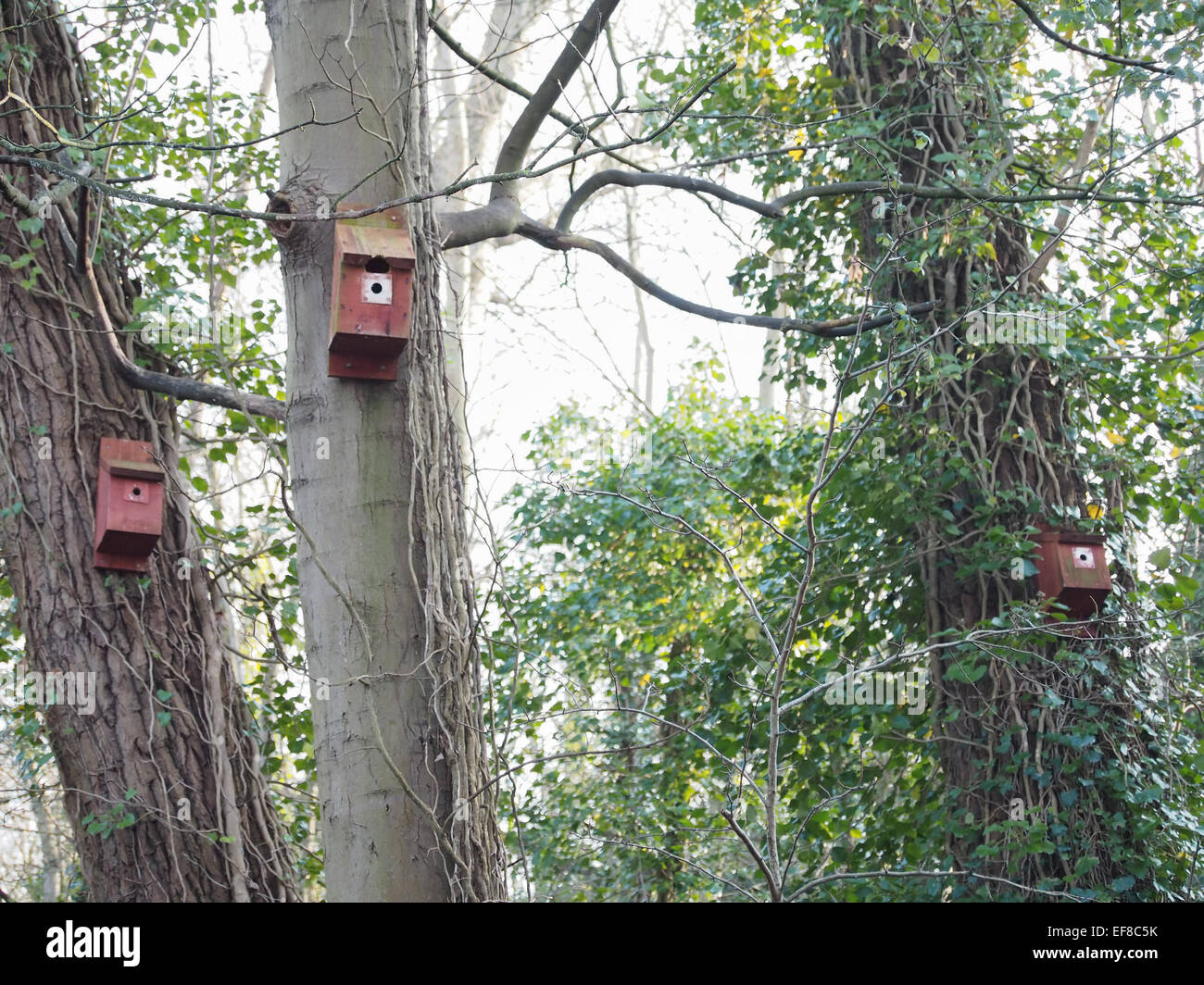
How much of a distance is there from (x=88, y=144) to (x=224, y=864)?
90.0 inches

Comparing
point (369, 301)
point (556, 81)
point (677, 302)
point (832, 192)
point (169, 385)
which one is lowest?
point (369, 301)

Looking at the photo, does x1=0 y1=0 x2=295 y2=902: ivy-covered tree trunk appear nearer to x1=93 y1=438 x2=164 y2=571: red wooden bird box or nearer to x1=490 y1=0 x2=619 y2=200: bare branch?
x1=93 y1=438 x2=164 y2=571: red wooden bird box

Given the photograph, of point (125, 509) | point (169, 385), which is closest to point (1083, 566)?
point (169, 385)

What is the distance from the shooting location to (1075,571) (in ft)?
13.8

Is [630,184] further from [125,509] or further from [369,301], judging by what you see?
[125,509]

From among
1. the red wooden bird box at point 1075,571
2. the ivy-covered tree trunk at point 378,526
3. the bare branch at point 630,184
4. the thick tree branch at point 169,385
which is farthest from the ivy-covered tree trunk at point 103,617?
the red wooden bird box at point 1075,571

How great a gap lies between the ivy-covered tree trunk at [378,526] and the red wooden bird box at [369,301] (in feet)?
0.15

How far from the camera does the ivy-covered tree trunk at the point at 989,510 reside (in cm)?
407

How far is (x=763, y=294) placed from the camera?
5273 mm

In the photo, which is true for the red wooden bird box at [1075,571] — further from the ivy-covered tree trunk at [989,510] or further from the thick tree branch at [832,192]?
the thick tree branch at [832,192]

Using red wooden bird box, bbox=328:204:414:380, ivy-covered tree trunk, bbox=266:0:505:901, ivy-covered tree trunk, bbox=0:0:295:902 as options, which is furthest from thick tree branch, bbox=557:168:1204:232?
ivy-covered tree trunk, bbox=0:0:295:902

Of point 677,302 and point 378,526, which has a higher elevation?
point 677,302

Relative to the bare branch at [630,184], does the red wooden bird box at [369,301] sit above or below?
below

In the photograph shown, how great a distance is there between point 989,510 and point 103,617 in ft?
10.4
